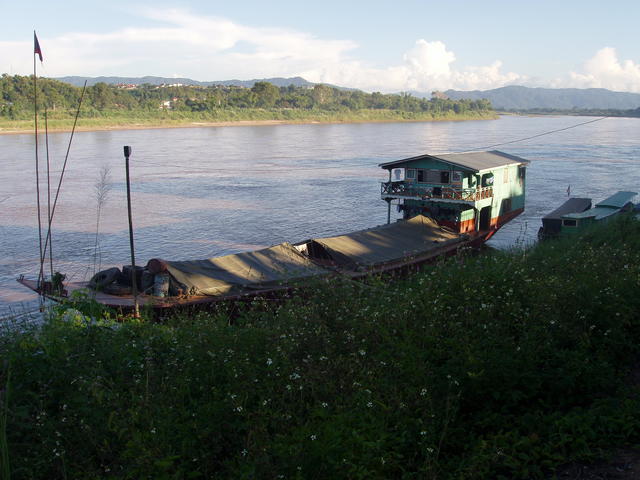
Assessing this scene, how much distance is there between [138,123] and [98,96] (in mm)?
8071

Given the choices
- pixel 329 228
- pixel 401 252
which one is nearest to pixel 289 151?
pixel 329 228

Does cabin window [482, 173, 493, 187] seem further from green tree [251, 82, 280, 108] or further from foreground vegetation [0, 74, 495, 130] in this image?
green tree [251, 82, 280, 108]

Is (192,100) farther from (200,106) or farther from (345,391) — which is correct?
(345,391)

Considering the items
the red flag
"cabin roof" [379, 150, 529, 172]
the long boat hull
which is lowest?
the long boat hull

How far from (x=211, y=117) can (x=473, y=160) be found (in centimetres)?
6969

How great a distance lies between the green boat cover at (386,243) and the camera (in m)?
14.4

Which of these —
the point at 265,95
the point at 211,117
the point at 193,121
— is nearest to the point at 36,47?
the point at 193,121

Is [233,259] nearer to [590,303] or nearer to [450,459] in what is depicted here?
[590,303]

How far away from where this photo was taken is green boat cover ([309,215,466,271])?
47.4 feet

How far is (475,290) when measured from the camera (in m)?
6.83

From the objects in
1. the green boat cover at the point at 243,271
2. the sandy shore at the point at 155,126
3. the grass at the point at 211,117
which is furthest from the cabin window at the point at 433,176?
the grass at the point at 211,117

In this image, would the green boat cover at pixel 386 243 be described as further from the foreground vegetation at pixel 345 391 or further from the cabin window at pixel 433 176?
the foreground vegetation at pixel 345 391

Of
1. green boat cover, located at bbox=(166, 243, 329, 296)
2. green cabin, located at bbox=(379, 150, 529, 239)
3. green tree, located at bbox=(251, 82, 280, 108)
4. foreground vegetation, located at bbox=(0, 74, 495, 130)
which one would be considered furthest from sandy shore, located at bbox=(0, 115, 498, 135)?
green boat cover, located at bbox=(166, 243, 329, 296)

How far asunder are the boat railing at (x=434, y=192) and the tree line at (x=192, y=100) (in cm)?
2967
